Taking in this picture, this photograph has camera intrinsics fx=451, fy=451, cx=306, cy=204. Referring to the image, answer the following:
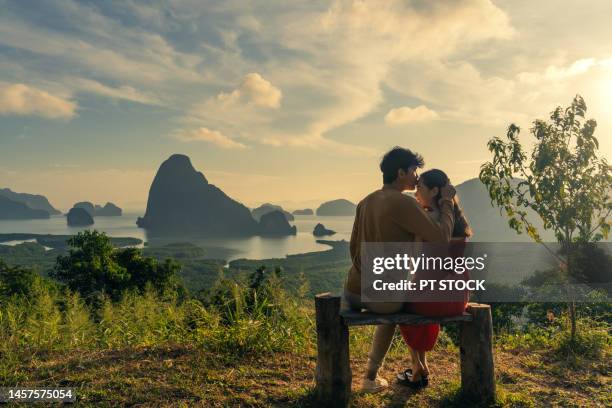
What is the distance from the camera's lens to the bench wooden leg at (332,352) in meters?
3.27

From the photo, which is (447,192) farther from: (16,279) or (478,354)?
(16,279)

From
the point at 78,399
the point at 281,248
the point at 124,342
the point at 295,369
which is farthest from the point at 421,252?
the point at 281,248

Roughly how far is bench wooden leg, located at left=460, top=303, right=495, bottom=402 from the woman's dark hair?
62 cm

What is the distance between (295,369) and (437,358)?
1.62 m

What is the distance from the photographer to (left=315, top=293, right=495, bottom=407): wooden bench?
3229mm

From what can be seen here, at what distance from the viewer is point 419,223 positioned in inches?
120

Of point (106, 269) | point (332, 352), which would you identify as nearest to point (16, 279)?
point (106, 269)

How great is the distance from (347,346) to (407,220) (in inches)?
41.0

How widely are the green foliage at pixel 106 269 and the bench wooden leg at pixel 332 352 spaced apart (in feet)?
66.3

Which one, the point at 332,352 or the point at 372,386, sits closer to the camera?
the point at 332,352

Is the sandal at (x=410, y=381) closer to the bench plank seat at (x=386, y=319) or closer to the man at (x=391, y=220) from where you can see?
the man at (x=391, y=220)

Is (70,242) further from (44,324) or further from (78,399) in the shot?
(78,399)

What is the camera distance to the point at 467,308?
137 inches

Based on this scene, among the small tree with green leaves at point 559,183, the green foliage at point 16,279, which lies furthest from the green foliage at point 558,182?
the green foliage at point 16,279
